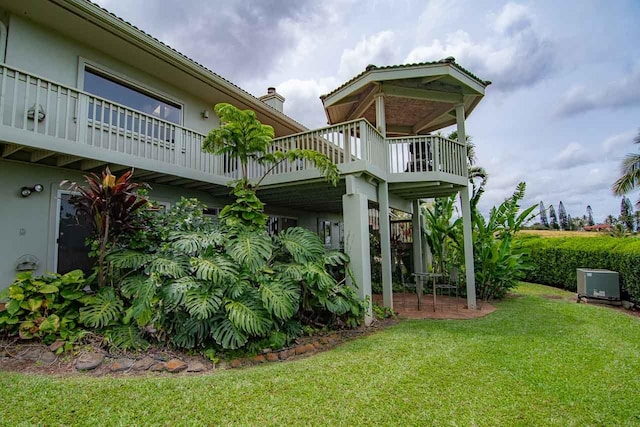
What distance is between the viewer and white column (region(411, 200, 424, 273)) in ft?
37.3

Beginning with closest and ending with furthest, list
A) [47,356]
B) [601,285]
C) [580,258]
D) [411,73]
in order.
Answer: [47,356], [411,73], [601,285], [580,258]

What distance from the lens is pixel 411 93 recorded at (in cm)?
862

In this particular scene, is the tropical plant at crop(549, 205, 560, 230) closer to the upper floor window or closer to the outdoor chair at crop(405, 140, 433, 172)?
the outdoor chair at crop(405, 140, 433, 172)

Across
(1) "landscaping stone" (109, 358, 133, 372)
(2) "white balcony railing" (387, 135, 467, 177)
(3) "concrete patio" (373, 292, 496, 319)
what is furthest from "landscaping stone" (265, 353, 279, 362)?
(2) "white balcony railing" (387, 135, 467, 177)

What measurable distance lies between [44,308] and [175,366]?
7.85 ft

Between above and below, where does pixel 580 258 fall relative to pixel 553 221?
below

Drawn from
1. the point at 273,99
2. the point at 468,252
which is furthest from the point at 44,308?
the point at 273,99

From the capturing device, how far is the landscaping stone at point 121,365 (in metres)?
4.18

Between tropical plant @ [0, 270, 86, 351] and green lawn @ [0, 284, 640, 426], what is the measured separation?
85 cm

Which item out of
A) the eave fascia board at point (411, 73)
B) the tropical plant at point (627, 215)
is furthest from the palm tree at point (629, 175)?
the tropical plant at point (627, 215)

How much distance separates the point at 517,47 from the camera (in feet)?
31.0

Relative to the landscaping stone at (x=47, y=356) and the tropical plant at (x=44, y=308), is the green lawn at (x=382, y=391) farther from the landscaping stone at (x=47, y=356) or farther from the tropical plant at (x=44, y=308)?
the tropical plant at (x=44, y=308)

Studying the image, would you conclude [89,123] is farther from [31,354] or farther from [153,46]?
[31,354]

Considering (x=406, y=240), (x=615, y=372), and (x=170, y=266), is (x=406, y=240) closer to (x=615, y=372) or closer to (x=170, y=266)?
(x=615, y=372)
